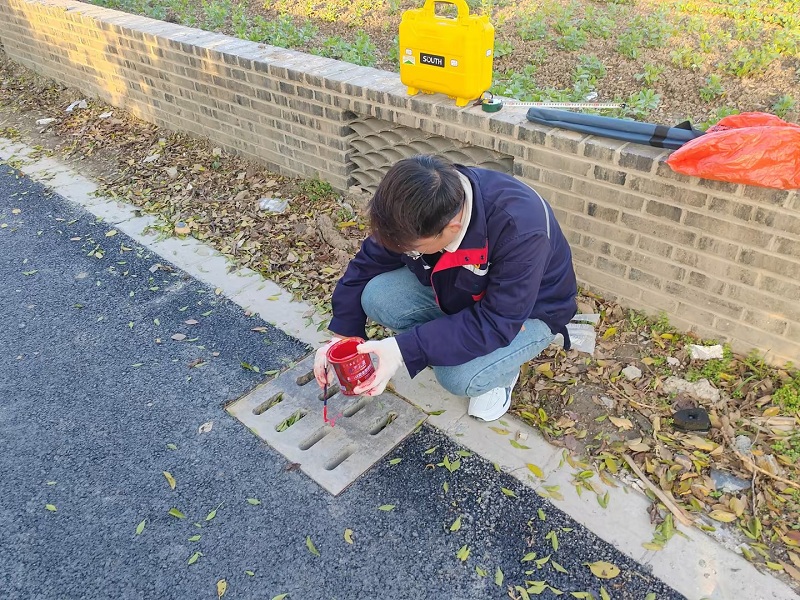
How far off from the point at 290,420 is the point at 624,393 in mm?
1581

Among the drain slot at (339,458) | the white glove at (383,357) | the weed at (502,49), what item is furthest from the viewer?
the weed at (502,49)

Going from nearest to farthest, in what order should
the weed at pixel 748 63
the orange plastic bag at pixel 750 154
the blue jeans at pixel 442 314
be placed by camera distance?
the orange plastic bag at pixel 750 154 → the blue jeans at pixel 442 314 → the weed at pixel 748 63

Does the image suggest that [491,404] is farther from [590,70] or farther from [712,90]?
[590,70]

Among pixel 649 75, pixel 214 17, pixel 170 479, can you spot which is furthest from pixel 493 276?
pixel 214 17

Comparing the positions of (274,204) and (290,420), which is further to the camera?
(274,204)

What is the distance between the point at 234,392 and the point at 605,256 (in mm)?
2032

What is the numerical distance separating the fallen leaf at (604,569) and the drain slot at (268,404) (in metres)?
1.55

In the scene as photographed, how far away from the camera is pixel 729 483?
2.43 metres

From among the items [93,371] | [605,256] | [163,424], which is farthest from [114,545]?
[605,256]

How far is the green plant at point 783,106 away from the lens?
3898 millimetres

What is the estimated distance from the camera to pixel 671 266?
116 inches

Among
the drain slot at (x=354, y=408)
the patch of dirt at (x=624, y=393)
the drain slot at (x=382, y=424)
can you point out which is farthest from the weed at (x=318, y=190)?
the drain slot at (x=382, y=424)

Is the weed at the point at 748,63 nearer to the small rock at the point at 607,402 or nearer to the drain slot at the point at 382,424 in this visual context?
the small rock at the point at 607,402

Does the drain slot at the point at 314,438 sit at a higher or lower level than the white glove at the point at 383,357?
lower
